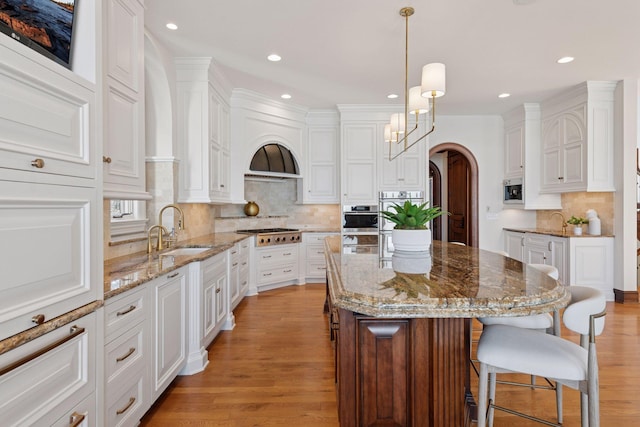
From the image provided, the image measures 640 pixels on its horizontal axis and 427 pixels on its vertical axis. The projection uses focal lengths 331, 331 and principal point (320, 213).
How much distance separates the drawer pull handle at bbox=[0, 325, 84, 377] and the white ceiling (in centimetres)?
247

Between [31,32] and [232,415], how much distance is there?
205 centimetres

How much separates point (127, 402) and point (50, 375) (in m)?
0.67

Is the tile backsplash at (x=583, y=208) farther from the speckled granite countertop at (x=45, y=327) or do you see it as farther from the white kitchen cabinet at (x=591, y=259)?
the speckled granite countertop at (x=45, y=327)

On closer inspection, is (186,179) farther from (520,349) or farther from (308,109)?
(520,349)

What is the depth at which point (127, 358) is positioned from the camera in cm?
163

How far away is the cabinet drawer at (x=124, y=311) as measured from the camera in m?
1.47

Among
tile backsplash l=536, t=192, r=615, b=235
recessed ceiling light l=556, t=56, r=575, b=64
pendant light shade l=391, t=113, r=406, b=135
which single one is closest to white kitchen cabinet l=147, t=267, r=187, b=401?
pendant light shade l=391, t=113, r=406, b=135

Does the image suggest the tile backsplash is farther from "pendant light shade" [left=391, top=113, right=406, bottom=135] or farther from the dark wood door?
"pendant light shade" [left=391, top=113, right=406, bottom=135]

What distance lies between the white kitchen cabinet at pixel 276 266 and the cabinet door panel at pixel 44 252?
3.41m

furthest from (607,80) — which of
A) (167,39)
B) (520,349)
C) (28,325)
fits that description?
(28,325)

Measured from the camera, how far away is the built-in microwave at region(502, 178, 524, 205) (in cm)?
522

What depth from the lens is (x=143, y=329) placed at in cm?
178

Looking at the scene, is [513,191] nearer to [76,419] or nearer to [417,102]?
[417,102]

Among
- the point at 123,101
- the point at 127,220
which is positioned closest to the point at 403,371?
the point at 123,101
